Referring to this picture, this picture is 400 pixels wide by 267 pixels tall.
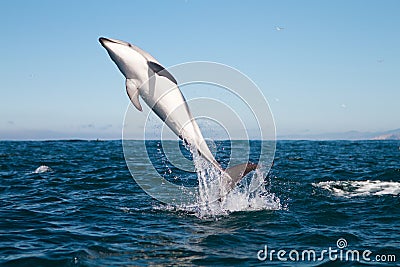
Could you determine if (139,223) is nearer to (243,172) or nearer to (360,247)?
(243,172)

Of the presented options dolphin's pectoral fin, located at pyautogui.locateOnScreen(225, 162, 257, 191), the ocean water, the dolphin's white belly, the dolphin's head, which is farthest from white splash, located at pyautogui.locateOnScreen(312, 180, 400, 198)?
the dolphin's head

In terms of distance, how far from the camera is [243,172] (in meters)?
11.5

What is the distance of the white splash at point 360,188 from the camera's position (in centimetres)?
1583

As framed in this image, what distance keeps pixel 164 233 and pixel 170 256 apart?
1717 millimetres

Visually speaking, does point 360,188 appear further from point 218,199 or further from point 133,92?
point 133,92

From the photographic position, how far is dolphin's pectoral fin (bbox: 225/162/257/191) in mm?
11492

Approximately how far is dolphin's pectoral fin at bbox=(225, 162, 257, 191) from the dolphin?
2.73 ft

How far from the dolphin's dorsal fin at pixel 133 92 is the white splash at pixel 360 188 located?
8.70 meters

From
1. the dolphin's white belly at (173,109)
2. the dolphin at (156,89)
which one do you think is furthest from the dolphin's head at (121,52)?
the dolphin's white belly at (173,109)

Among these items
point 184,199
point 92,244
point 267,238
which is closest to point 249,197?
point 184,199

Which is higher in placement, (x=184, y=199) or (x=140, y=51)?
(x=140, y=51)

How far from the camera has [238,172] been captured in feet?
38.5

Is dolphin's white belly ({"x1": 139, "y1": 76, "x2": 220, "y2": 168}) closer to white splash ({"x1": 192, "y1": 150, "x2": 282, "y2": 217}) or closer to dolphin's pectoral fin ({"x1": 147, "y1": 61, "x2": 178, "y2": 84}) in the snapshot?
dolphin's pectoral fin ({"x1": 147, "y1": 61, "x2": 178, "y2": 84})

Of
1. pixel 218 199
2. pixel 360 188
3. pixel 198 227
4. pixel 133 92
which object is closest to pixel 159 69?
pixel 133 92
